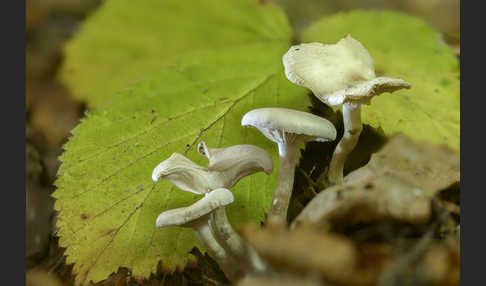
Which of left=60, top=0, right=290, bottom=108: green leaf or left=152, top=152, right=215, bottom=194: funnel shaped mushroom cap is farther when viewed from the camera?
left=60, top=0, right=290, bottom=108: green leaf

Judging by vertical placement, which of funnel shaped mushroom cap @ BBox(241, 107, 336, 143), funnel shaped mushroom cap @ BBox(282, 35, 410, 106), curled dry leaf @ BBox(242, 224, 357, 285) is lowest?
curled dry leaf @ BBox(242, 224, 357, 285)

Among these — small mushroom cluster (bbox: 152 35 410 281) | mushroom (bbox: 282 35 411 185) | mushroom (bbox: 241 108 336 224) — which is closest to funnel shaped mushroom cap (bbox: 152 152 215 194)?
small mushroom cluster (bbox: 152 35 410 281)

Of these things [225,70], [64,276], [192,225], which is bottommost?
[64,276]

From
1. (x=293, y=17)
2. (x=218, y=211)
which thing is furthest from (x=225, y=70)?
(x=218, y=211)

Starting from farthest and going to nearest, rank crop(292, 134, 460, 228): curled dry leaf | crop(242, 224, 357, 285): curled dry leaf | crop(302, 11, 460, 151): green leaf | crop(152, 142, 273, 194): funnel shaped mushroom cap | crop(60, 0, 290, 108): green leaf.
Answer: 1. crop(60, 0, 290, 108): green leaf
2. crop(302, 11, 460, 151): green leaf
3. crop(152, 142, 273, 194): funnel shaped mushroom cap
4. crop(292, 134, 460, 228): curled dry leaf
5. crop(242, 224, 357, 285): curled dry leaf

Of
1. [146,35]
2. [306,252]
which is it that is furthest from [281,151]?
[146,35]

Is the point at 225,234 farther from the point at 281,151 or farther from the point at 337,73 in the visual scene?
the point at 337,73

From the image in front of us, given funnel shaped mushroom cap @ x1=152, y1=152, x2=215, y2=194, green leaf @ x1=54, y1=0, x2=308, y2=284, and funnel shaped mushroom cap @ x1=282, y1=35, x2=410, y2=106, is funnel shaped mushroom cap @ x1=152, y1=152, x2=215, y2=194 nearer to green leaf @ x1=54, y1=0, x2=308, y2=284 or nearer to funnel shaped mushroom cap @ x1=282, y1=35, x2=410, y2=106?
green leaf @ x1=54, y1=0, x2=308, y2=284

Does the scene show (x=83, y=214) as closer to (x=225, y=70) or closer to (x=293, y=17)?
(x=225, y=70)
